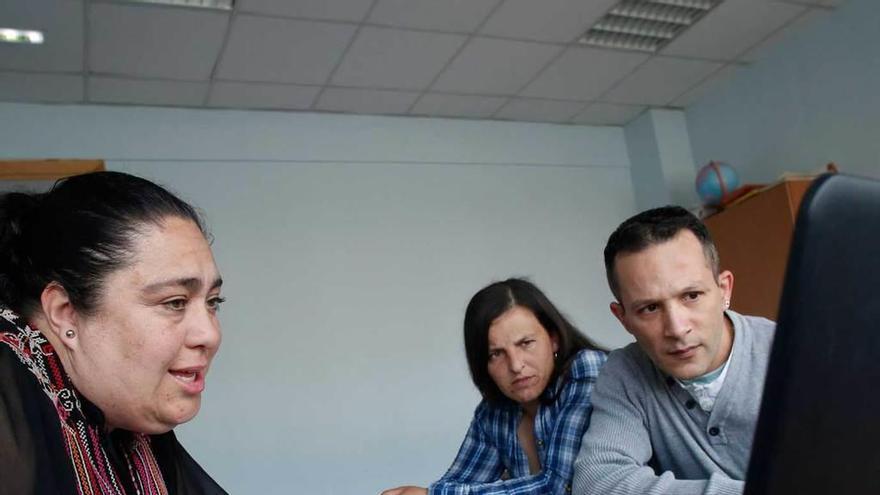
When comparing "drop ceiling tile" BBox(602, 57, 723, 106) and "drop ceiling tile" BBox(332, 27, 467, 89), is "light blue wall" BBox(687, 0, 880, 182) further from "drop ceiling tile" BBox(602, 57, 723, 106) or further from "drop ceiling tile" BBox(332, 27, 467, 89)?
"drop ceiling tile" BBox(332, 27, 467, 89)

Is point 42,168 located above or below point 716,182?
above

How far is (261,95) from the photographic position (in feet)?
13.0

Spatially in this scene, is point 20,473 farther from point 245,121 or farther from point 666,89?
point 666,89

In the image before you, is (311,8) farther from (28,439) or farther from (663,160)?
(28,439)

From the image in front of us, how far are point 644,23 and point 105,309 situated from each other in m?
3.52

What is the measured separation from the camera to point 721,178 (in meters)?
4.14

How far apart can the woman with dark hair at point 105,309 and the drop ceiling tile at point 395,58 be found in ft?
8.71

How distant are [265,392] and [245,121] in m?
1.45

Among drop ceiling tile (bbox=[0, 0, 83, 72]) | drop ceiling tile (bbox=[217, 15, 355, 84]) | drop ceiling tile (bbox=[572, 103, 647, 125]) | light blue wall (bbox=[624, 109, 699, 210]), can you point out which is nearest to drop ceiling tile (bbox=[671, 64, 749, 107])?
light blue wall (bbox=[624, 109, 699, 210])

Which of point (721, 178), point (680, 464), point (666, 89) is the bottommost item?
point (680, 464)

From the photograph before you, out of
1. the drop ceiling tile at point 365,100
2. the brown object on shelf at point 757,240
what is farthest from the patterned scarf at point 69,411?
the drop ceiling tile at point 365,100

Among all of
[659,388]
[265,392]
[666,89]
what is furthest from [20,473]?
[666,89]

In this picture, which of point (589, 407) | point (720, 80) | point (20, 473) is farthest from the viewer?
point (720, 80)

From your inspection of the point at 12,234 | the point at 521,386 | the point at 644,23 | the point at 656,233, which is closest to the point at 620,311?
the point at 656,233
